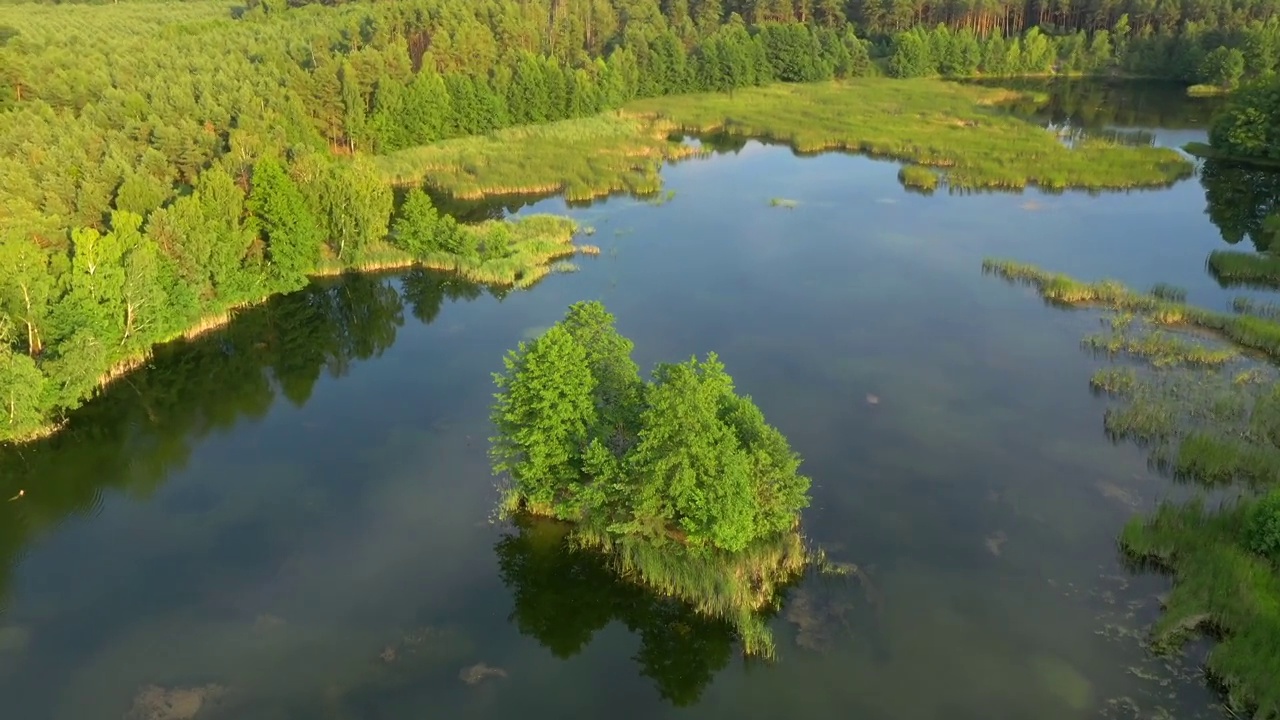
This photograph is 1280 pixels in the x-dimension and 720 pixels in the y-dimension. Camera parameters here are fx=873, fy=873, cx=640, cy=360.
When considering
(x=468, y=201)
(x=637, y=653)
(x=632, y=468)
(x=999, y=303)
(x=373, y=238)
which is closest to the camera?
(x=637, y=653)

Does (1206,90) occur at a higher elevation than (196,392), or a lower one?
higher

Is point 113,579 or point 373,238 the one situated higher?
point 373,238

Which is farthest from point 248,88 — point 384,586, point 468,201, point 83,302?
point 384,586

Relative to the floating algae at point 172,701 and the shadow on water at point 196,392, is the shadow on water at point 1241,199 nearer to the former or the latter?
the shadow on water at point 196,392

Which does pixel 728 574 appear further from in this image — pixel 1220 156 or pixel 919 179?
pixel 1220 156

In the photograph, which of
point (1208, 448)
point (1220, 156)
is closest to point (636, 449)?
point (1208, 448)

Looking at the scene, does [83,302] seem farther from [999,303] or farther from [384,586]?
[999,303]
